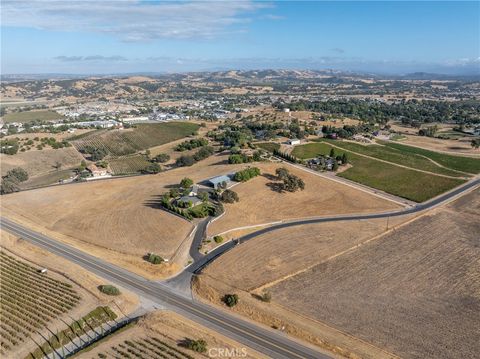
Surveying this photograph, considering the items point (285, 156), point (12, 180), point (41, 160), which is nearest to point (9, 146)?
point (41, 160)

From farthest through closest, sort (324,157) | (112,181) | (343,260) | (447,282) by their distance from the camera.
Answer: (324,157)
(112,181)
(343,260)
(447,282)

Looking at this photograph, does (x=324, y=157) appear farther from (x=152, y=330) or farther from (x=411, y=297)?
(x=152, y=330)

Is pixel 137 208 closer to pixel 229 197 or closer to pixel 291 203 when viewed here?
pixel 229 197

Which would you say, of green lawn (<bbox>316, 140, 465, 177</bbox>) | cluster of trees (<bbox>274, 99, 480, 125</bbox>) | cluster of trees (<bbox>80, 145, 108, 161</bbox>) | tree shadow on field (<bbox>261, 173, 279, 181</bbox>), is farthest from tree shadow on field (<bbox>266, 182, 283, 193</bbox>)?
cluster of trees (<bbox>274, 99, 480, 125</bbox>)

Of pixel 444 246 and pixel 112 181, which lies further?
pixel 112 181

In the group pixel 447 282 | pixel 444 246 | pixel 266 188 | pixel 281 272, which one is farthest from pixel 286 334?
pixel 266 188

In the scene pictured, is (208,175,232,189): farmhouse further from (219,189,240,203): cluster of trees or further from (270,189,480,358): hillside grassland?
(270,189,480,358): hillside grassland
